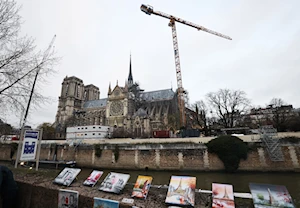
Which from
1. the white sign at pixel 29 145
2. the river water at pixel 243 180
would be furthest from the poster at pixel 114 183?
the river water at pixel 243 180

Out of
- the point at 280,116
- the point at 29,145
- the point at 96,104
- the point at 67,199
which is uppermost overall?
the point at 96,104

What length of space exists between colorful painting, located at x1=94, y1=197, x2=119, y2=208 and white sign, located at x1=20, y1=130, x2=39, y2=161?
5.74 m

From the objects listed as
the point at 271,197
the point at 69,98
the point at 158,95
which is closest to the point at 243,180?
the point at 271,197

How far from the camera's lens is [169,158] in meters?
17.5

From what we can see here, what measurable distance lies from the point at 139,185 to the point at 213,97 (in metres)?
30.3

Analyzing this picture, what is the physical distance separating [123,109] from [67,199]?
1904 inches

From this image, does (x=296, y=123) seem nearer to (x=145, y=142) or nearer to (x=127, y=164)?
(x=145, y=142)

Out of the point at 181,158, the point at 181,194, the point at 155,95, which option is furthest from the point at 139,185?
the point at 155,95

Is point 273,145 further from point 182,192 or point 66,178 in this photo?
point 66,178

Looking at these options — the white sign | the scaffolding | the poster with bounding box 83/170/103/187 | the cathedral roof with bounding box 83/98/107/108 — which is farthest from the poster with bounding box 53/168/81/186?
the cathedral roof with bounding box 83/98/107/108

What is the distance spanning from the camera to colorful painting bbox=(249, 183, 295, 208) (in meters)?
2.35

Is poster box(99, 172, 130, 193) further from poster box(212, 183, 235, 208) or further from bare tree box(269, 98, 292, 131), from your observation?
bare tree box(269, 98, 292, 131)

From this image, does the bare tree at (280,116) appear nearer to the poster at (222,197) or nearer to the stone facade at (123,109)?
the stone facade at (123,109)

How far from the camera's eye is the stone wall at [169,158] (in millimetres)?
15188
